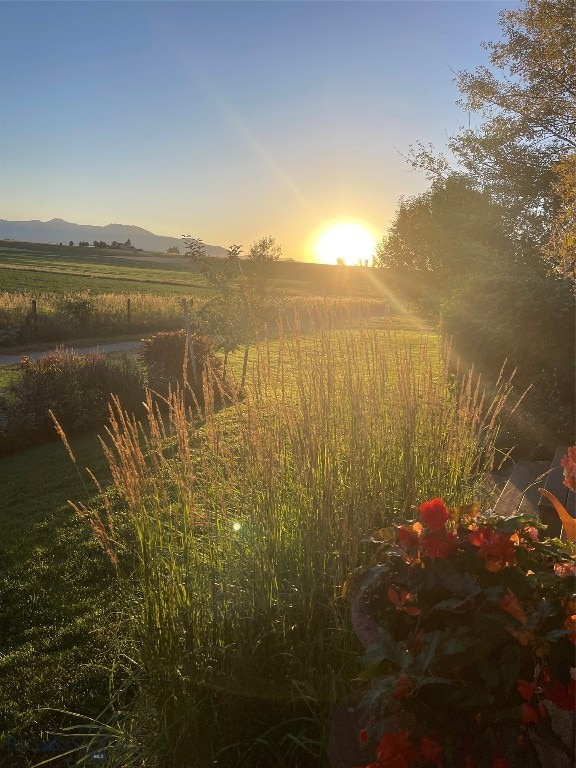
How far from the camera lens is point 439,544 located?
1658 mm

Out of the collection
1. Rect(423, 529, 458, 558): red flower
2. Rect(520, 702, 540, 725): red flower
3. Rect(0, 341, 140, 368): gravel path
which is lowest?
Rect(0, 341, 140, 368): gravel path

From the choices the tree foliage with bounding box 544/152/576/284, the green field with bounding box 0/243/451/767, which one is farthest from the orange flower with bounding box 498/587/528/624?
the tree foliage with bounding box 544/152/576/284

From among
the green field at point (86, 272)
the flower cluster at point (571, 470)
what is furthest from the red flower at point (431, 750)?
the green field at point (86, 272)

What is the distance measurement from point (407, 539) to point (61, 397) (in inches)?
329

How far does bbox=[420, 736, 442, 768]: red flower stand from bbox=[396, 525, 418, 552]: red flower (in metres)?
0.47

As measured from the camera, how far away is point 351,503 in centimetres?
298

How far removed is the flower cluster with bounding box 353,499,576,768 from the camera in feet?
4.93

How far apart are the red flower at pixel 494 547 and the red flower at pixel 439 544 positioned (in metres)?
0.06

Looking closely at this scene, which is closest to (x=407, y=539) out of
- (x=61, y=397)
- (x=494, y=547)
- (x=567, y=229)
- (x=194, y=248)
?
(x=494, y=547)

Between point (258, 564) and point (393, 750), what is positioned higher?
point (393, 750)

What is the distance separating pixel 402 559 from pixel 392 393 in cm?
213

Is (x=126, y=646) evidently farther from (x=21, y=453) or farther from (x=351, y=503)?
(x=21, y=453)

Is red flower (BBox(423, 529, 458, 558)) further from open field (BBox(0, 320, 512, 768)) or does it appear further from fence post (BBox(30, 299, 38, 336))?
fence post (BBox(30, 299, 38, 336))

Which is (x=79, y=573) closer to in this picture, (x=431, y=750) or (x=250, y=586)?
(x=250, y=586)
